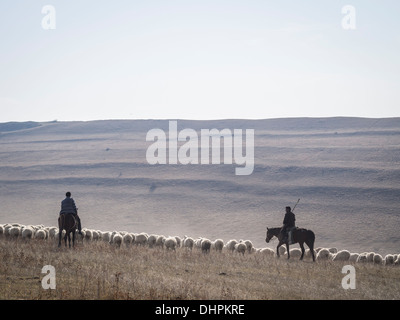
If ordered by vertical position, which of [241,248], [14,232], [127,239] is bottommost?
[241,248]

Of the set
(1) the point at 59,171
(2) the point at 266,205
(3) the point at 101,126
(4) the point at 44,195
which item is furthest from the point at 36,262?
(3) the point at 101,126

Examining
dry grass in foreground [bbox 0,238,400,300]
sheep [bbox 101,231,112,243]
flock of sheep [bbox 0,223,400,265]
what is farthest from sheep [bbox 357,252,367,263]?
sheep [bbox 101,231,112,243]

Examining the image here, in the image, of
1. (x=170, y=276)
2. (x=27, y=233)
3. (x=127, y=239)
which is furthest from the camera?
(x=127, y=239)

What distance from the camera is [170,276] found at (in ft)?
46.3

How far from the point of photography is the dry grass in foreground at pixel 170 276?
1116 cm

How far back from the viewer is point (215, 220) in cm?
5597

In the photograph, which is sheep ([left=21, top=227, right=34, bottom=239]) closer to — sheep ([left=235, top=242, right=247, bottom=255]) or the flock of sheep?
the flock of sheep

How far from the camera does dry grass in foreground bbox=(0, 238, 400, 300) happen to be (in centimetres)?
1116

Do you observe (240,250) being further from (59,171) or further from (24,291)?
(59,171)

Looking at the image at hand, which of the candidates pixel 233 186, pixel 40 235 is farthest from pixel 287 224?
pixel 233 186

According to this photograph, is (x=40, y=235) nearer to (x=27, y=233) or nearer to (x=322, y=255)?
(x=27, y=233)

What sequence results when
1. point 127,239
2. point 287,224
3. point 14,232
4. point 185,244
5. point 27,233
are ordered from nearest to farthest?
point 287,224 < point 27,233 < point 14,232 < point 127,239 < point 185,244

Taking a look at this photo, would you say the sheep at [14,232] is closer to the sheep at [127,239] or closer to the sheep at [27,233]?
the sheep at [27,233]

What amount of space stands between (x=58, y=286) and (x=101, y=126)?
4429 inches
